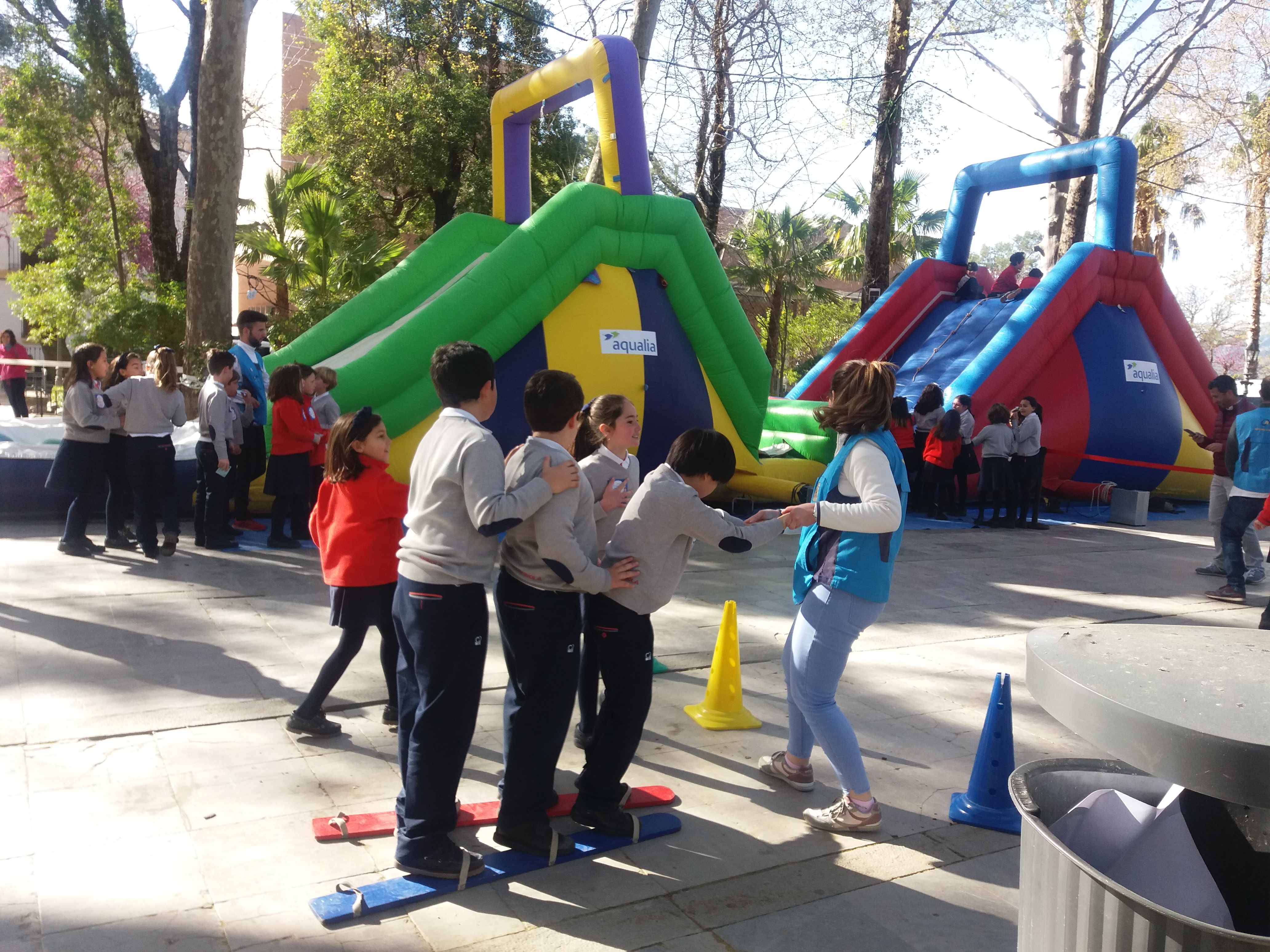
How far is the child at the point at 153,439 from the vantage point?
7.25 m

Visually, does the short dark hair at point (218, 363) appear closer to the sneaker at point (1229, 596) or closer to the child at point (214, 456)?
the child at point (214, 456)

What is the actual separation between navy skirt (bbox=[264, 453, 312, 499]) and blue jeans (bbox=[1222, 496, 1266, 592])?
304 inches

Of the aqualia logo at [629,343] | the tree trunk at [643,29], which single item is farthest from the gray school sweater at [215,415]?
the tree trunk at [643,29]

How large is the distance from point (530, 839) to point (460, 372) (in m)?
1.63

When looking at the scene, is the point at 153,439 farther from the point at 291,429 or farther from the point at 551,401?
the point at 551,401

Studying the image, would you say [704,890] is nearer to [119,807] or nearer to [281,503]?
[119,807]

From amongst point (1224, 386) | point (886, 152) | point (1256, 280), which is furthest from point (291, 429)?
point (1256, 280)

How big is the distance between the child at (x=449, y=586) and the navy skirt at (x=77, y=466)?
209 inches

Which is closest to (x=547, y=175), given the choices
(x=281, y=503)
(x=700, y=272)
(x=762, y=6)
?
(x=762, y=6)

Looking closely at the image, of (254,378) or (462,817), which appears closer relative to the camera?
(462,817)

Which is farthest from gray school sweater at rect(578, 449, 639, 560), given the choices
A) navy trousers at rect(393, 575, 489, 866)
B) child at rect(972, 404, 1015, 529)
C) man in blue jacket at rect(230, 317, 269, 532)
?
child at rect(972, 404, 1015, 529)

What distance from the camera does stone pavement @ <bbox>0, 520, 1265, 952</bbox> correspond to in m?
3.01

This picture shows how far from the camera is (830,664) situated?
3.63 m

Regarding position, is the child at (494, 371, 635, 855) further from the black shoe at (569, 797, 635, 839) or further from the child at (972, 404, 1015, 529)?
the child at (972, 404, 1015, 529)
